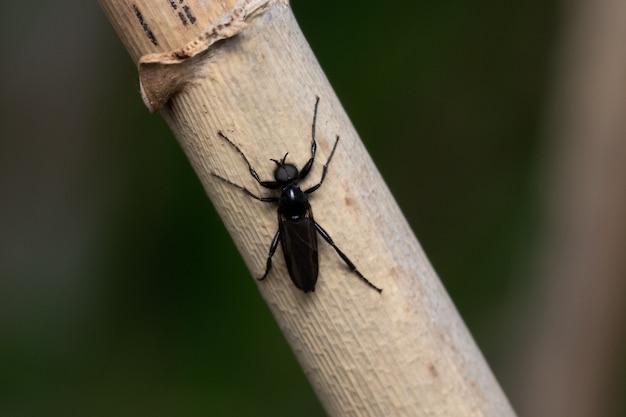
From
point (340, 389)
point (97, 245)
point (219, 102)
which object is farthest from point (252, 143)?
point (97, 245)

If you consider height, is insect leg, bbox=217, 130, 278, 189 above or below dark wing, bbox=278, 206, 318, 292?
above

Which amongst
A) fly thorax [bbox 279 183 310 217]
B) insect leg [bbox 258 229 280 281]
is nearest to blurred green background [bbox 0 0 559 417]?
fly thorax [bbox 279 183 310 217]

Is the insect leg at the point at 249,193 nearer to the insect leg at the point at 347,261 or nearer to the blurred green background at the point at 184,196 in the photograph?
the insect leg at the point at 347,261

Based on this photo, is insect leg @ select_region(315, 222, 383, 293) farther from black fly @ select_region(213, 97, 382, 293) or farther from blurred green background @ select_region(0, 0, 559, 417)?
blurred green background @ select_region(0, 0, 559, 417)

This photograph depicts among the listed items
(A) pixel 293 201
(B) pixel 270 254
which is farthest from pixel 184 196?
(B) pixel 270 254

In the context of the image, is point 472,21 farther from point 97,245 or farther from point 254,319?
point 97,245

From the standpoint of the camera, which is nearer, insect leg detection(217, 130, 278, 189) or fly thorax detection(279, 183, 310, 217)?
insect leg detection(217, 130, 278, 189)

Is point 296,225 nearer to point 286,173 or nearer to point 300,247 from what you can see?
point 300,247
